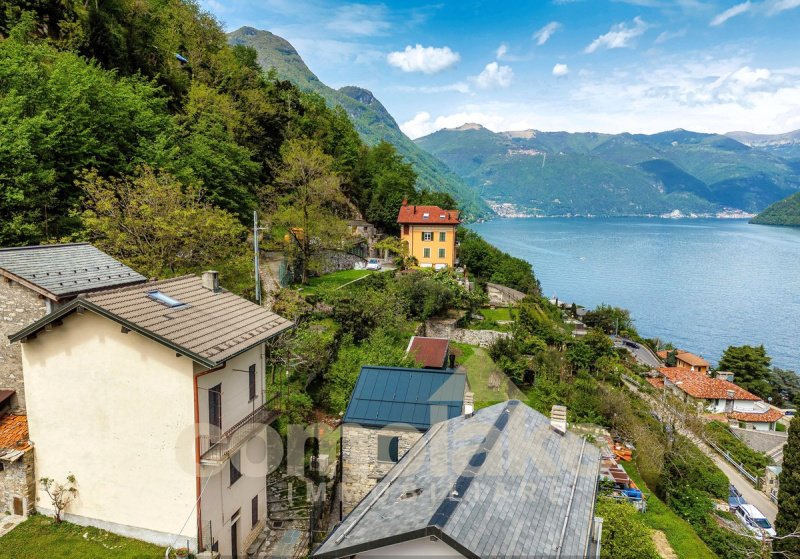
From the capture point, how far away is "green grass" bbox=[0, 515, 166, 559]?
10.2 m

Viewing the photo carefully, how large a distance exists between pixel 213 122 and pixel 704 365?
60441 millimetres

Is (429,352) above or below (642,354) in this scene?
above

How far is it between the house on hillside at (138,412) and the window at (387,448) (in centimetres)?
447

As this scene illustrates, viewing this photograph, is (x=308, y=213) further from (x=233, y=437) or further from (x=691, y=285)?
(x=691, y=285)

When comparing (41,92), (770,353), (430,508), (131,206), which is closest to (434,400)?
(430,508)

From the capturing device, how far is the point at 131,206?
19.5 metres

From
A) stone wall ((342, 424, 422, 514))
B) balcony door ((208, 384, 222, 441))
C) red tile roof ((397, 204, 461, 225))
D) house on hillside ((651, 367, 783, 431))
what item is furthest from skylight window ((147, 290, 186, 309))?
house on hillside ((651, 367, 783, 431))

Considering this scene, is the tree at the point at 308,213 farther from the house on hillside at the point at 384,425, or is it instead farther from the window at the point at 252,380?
the window at the point at 252,380

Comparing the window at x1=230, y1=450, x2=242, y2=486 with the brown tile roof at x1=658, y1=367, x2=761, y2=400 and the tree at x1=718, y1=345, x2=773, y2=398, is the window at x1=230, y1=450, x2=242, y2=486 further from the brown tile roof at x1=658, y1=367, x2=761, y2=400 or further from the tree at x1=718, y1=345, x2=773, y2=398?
the tree at x1=718, y1=345, x2=773, y2=398

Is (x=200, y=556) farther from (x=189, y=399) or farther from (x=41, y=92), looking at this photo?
(x=41, y=92)

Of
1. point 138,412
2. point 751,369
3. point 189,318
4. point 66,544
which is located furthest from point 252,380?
point 751,369

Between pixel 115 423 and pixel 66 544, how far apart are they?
2859mm

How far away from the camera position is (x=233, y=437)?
11.4 m

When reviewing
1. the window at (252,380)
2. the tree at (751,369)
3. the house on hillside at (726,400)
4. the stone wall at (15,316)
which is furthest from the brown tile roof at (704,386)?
the stone wall at (15,316)
